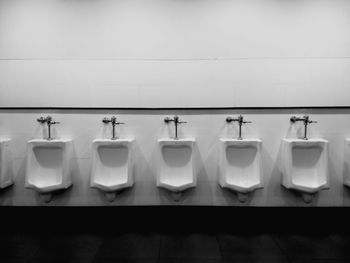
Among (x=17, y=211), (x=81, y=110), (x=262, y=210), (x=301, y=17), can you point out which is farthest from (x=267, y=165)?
(x=17, y=211)

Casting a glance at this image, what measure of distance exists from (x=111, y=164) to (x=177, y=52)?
120cm

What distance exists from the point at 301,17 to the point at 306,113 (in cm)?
89

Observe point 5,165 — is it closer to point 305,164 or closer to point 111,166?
point 111,166

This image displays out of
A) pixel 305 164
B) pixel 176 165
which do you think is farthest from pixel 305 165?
pixel 176 165

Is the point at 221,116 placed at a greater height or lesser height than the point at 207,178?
greater

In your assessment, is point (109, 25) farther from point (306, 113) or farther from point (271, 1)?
point (306, 113)

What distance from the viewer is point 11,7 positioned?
2.69 m

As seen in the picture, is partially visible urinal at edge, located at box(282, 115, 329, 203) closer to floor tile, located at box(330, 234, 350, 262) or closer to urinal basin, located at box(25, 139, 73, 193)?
floor tile, located at box(330, 234, 350, 262)

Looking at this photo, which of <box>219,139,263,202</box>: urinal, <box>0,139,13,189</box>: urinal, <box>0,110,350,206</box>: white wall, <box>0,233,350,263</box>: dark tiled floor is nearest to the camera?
<box>0,233,350,263</box>: dark tiled floor

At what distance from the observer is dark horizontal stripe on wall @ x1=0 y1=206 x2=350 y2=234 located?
2570 millimetres

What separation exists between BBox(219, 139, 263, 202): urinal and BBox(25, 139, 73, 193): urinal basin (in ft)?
4.52

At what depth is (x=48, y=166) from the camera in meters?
2.66

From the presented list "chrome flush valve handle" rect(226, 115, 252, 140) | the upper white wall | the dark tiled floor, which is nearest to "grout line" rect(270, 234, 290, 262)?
the dark tiled floor

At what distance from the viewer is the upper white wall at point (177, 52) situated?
267cm
